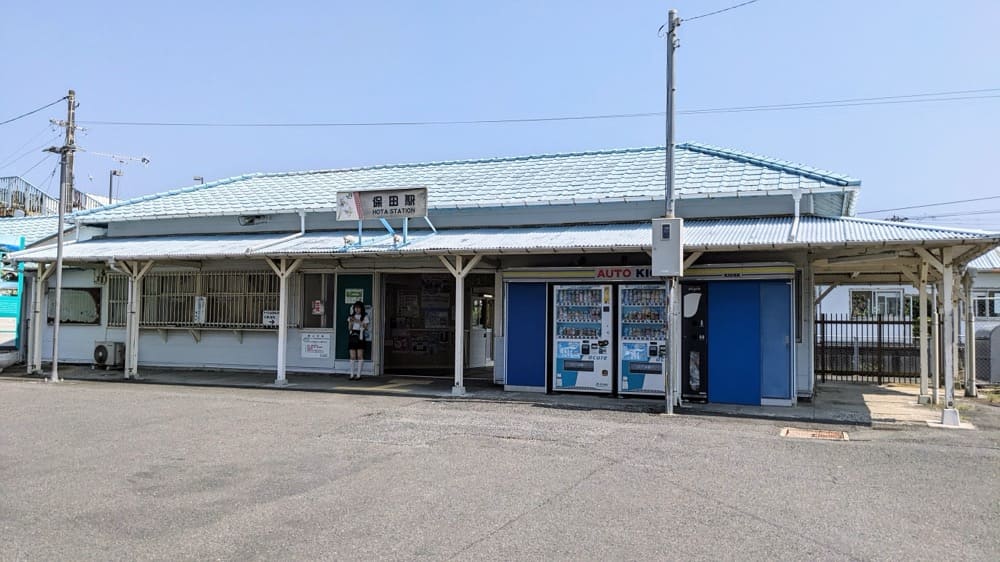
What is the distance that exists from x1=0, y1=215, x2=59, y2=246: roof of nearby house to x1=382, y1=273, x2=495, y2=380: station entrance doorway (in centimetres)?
1118

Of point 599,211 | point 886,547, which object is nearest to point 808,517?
point 886,547

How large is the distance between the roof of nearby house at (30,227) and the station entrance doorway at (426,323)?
11.2 meters

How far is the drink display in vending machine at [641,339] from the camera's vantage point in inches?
533

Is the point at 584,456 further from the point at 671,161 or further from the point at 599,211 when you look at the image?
the point at 599,211

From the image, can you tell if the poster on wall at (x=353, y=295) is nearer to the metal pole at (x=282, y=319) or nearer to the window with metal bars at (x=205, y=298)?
the window with metal bars at (x=205, y=298)

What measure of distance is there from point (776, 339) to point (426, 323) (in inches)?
373

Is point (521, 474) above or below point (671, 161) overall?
below

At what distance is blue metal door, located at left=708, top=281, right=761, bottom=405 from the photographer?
1275cm

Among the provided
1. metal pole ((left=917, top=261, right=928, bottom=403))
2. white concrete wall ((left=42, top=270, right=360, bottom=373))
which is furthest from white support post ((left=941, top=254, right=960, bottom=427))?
white concrete wall ((left=42, top=270, right=360, bottom=373))

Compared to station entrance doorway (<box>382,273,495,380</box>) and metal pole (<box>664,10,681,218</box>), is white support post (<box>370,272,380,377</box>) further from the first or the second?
metal pole (<box>664,10,681,218</box>)

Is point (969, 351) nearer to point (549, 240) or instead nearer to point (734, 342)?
point (734, 342)

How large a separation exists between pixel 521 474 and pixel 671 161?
6.56 metres

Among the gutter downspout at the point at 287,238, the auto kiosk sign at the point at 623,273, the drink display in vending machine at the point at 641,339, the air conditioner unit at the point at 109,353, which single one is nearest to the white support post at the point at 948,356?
the drink display in vending machine at the point at 641,339

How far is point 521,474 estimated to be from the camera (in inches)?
296
